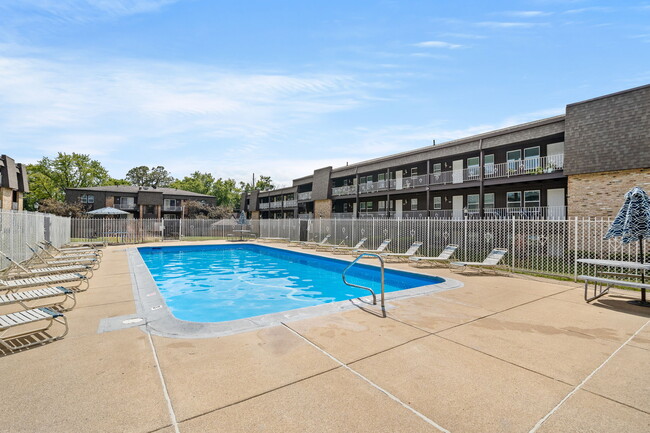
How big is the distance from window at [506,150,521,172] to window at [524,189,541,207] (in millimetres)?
2062

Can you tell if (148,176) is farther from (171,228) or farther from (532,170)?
(532,170)

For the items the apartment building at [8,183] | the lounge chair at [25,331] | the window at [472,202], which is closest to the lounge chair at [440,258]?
the window at [472,202]

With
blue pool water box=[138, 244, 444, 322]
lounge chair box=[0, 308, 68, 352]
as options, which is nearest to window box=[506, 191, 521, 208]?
blue pool water box=[138, 244, 444, 322]

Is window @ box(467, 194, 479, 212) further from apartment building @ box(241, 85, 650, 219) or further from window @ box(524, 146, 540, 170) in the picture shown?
window @ box(524, 146, 540, 170)

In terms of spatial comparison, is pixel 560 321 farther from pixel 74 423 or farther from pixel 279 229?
pixel 279 229

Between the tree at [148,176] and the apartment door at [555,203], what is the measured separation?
85.8m

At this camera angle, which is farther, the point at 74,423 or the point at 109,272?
the point at 109,272

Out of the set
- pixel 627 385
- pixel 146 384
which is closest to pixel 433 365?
pixel 627 385

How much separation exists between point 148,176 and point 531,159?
88.4m

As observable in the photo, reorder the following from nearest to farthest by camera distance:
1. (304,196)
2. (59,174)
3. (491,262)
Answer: (491,262), (304,196), (59,174)

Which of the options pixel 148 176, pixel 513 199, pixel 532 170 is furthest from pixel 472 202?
pixel 148 176

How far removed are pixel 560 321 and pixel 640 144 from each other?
12833 millimetres

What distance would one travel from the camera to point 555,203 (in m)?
→ 17.8

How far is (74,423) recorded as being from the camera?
2.48 m
